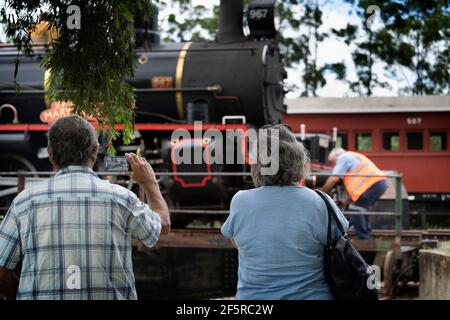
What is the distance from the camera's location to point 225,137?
10.4m

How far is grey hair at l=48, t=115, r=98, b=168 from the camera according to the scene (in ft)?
10.3

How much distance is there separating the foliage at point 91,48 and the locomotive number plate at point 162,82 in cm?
682

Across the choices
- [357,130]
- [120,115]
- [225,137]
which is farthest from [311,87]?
[120,115]

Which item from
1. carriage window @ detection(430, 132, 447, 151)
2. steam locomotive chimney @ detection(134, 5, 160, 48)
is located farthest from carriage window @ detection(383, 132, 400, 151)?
steam locomotive chimney @ detection(134, 5, 160, 48)

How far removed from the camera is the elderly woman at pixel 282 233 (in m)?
3.16

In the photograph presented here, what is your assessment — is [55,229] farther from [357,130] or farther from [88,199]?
[357,130]

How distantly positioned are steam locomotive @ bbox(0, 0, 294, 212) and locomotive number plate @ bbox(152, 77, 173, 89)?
0.05 ft

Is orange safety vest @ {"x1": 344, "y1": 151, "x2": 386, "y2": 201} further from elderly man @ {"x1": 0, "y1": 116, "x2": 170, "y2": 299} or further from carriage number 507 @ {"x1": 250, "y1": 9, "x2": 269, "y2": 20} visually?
elderly man @ {"x1": 0, "y1": 116, "x2": 170, "y2": 299}

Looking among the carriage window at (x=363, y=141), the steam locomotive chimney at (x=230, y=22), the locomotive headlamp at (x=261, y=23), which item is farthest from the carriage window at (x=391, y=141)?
the steam locomotive chimney at (x=230, y=22)

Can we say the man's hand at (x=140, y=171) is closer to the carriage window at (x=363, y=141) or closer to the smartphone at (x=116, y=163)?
the smartphone at (x=116, y=163)

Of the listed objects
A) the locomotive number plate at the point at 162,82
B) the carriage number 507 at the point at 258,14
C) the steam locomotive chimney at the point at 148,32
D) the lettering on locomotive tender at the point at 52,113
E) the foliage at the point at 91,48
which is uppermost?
the carriage number 507 at the point at 258,14

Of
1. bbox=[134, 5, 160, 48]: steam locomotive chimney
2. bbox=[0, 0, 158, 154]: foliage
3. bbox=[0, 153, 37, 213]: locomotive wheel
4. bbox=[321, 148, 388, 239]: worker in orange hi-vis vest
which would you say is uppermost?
bbox=[134, 5, 160, 48]: steam locomotive chimney

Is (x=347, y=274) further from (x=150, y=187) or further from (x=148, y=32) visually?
(x=148, y=32)

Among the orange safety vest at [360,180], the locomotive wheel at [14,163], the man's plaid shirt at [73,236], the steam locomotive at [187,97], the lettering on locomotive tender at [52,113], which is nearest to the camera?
the man's plaid shirt at [73,236]
